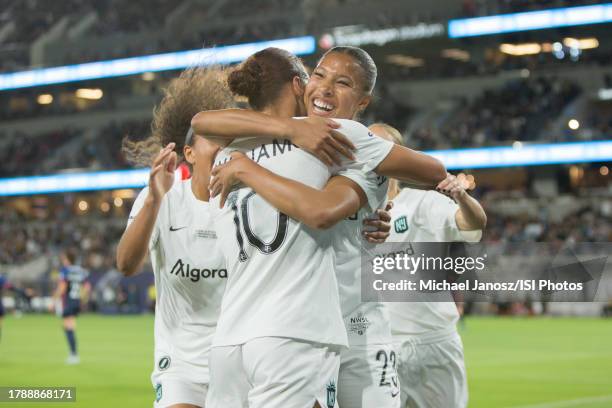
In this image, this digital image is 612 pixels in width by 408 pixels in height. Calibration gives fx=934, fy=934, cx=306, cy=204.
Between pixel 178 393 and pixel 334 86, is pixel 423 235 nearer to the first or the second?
pixel 178 393

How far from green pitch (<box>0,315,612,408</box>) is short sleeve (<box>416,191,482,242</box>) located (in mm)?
5820

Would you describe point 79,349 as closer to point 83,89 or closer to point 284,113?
point 284,113

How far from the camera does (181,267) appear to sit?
4.60 meters

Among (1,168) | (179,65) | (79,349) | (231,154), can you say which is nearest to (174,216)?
(231,154)

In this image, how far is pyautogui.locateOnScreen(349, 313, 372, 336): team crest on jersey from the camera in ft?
13.5

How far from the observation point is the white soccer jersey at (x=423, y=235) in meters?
5.91

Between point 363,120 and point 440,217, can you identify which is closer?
point 440,217

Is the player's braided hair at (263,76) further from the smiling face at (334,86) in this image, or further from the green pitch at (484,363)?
the green pitch at (484,363)

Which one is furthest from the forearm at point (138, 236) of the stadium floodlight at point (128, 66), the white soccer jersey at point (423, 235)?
→ the stadium floodlight at point (128, 66)

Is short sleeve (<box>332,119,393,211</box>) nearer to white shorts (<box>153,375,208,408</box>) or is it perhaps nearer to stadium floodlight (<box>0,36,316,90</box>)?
white shorts (<box>153,375,208,408</box>)

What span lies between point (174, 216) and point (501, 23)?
3436cm

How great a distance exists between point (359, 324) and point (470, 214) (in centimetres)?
147

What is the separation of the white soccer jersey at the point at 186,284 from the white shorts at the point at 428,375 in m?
1.69

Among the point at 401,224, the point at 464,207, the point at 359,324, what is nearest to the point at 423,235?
the point at 401,224
